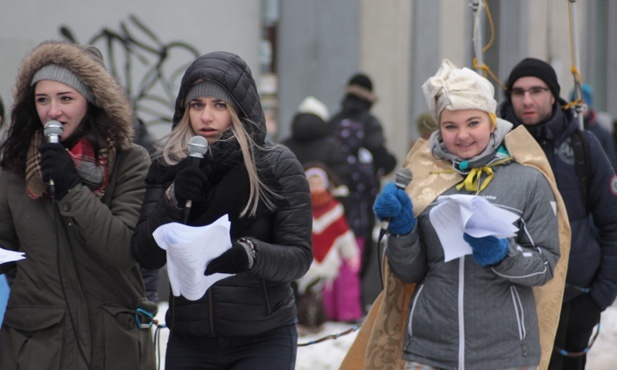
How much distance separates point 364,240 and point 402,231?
578cm

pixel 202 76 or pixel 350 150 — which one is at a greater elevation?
pixel 202 76

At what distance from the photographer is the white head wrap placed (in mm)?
4648

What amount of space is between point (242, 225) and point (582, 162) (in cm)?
212

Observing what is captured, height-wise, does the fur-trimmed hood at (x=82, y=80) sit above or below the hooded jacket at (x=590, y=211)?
above

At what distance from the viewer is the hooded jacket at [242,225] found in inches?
157

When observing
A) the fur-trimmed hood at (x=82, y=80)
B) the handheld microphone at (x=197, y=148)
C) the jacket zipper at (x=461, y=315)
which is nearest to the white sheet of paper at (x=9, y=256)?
the fur-trimmed hood at (x=82, y=80)

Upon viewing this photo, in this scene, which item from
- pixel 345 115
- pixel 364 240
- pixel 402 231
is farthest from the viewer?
pixel 345 115

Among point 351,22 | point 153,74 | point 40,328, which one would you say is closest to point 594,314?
point 40,328

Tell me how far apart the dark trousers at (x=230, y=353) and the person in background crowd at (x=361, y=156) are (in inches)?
234

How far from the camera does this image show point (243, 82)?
4.17 metres

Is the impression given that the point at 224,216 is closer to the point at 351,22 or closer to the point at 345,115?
the point at 345,115

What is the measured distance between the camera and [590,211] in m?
5.58

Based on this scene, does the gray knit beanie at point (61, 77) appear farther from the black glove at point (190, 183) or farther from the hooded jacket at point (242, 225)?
the black glove at point (190, 183)

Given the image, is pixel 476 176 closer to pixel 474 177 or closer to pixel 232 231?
pixel 474 177
